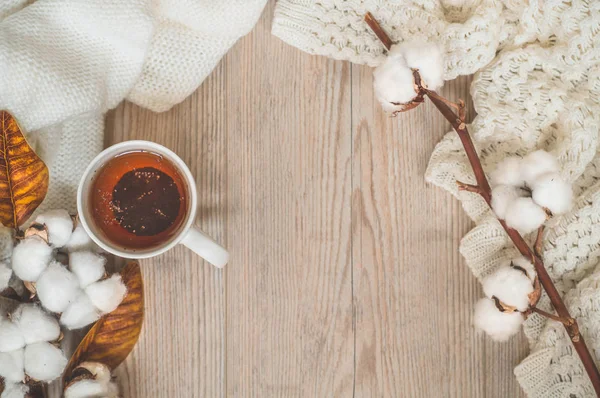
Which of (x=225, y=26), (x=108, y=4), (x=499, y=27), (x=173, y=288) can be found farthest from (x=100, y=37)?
(x=499, y=27)

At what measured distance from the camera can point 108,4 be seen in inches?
27.4

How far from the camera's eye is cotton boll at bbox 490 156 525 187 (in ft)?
2.26

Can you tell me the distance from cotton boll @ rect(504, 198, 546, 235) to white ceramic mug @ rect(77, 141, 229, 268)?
0.33 metres

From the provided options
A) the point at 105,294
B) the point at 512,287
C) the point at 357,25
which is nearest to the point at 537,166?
the point at 512,287

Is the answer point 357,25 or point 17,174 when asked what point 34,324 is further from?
point 357,25

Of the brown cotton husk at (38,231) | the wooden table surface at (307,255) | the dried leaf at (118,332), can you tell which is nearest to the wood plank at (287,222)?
the wooden table surface at (307,255)

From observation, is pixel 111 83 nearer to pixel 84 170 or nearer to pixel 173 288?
pixel 84 170

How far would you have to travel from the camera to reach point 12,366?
2.17 ft

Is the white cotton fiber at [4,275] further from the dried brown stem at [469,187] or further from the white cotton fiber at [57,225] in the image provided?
the dried brown stem at [469,187]

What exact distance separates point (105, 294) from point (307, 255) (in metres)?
0.25

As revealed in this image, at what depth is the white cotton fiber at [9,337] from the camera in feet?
2.16

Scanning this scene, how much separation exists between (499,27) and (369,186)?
0.25 m

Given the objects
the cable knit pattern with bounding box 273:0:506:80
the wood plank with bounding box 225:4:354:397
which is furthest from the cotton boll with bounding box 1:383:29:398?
the cable knit pattern with bounding box 273:0:506:80

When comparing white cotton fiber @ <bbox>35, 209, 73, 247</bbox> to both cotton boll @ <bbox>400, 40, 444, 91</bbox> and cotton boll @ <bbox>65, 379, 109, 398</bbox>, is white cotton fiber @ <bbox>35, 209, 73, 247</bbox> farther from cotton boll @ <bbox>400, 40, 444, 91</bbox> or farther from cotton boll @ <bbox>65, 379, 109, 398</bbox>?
cotton boll @ <bbox>400, 40, 444, 91</bbox>
